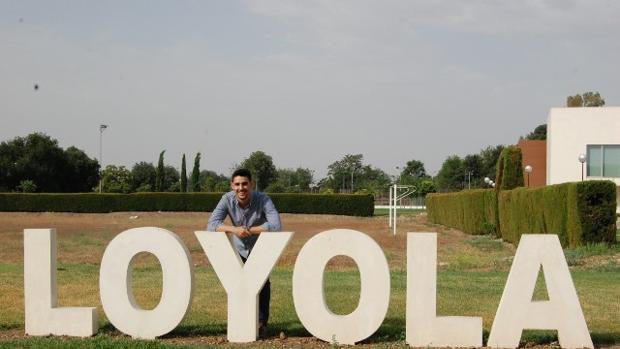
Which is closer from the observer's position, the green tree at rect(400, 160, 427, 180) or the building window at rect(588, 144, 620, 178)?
the building window at rect(588, 144, 620, 178)

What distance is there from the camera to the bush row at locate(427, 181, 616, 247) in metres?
17.8

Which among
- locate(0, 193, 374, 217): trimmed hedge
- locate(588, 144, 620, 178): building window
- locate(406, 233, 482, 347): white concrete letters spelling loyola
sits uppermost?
locate(588, 144, 620, 178): building window

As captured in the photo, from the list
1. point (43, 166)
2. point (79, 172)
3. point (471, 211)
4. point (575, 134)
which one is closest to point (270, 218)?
point (471, 211)

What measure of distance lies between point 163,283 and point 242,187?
3.83ft

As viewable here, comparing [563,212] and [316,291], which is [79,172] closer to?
[563,212]

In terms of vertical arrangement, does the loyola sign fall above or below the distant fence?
above

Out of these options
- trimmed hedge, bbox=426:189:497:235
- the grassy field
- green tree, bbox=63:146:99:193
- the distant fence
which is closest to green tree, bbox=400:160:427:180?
the distant fence

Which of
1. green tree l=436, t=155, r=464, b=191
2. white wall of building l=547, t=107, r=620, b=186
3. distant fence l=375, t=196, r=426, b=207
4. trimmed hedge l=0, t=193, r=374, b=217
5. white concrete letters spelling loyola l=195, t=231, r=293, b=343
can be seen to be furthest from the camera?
green tree l=436, t=155, r=464, b=191

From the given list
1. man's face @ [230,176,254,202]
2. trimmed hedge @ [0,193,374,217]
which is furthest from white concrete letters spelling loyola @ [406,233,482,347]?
trimmed hedge @ [0,193,374,217]

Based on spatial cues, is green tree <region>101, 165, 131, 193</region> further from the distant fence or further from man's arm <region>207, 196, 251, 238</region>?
man's arm <region>207, 196, 251, 238</region>

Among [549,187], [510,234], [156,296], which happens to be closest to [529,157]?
[510,234]

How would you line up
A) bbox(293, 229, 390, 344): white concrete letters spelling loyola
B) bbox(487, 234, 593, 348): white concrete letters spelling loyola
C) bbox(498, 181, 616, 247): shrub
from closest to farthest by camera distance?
bbox(487, 234, 593, 348): white concrete letters spelling loyola
bbox(293, 229, 390, 344): white concrete letters spelling loyola
bbox(498, 181, 616, 247): shrub

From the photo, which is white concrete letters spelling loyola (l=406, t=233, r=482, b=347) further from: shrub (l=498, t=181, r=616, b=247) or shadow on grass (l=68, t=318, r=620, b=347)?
shrub (l=498, t=181, r=616, b=247)

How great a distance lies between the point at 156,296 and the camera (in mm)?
10211
